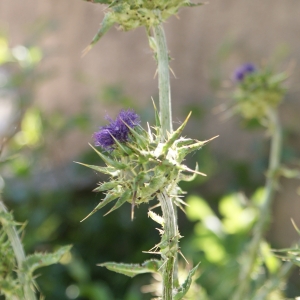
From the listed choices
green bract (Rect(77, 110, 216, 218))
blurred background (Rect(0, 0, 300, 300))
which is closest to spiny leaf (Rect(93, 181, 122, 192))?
green bract (Rect(77, 110, 216, 218))

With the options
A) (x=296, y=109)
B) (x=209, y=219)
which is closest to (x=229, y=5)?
(x=296, y=109)

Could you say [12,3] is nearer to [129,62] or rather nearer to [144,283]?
[129,62]

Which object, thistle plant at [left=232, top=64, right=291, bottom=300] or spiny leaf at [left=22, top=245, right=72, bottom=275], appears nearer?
spiny leaf at [left=22, top=245, right=72, bottom=275]

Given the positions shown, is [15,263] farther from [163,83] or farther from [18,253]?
[163,83]

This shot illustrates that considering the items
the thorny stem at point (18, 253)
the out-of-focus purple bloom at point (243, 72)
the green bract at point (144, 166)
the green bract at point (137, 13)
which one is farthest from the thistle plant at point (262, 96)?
the thorny stem at point (18, 253)

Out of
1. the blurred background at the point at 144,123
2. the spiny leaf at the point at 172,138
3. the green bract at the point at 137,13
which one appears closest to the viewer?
the spiny leaf at the point at 172,138

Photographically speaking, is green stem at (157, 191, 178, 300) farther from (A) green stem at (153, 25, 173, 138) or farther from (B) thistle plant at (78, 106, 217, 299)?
(A) green stem at (153, 25, 173, 138)

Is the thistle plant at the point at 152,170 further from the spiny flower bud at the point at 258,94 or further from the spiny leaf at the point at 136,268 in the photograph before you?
the spiny flower bud at the point at 258,94
